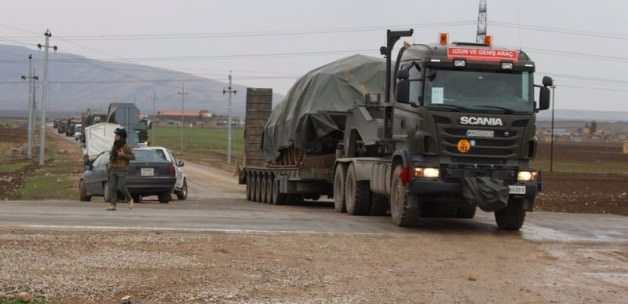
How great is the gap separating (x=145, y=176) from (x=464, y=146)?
12.5 m

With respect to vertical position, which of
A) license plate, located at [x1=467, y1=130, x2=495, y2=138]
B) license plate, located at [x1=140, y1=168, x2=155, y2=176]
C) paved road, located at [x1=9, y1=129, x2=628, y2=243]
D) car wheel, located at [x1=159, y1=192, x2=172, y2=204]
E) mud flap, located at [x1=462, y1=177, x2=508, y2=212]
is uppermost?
license plate, located at [x1=467, y1=130, x2=495, y2=138]

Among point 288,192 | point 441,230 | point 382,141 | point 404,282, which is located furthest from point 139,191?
point 404,282

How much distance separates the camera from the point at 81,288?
Result: 9.70 meters

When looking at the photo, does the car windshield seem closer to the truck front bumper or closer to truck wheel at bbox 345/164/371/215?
truck wheel at bbox 345/164/371/215

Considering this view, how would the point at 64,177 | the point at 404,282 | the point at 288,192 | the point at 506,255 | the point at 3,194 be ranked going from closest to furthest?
the point at 404,282, the point at 506,255, the point at 288,192, the point at 3,194, the point at 64,177

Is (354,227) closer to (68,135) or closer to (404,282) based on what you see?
(404,282)

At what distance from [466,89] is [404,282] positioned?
19.6ft

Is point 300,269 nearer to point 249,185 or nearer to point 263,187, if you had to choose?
point 263,187

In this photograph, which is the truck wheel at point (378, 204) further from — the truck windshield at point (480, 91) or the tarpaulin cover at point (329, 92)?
the truck windshield at point (480, 91)

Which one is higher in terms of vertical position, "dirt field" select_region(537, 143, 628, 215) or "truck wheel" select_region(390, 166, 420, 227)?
"truck wheel" select_region(390, 166, 420, 227)

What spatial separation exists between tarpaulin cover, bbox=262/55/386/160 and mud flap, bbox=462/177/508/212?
6.79 m

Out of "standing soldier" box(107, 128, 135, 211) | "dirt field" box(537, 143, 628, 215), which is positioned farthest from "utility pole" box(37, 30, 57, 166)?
"standing soldier" box(107, 128, 135, 211)

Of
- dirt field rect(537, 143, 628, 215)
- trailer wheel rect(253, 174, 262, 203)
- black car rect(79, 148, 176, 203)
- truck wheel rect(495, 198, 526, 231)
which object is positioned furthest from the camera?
trailer wheel rect(253, 174, 262, 203)

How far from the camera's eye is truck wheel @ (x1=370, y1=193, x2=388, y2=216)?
2014cm
